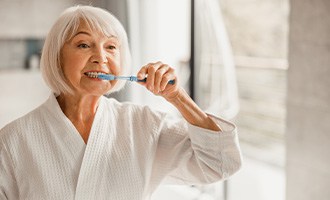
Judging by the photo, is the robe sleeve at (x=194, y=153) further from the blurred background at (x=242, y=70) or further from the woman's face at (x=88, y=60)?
the blurred background at (x=242, y=70)

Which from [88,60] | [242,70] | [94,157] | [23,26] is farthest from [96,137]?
[23,26]

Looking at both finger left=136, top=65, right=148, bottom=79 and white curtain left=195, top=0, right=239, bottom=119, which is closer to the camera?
finger left=136, top=65, right=148, bottom=79

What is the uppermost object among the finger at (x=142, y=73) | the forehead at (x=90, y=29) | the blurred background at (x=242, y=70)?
the forehead at (x=90, y=29)

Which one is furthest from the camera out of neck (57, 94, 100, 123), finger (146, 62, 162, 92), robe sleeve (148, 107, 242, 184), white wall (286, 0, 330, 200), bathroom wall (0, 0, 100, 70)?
bathroom wall (0, 0, 100, 70)

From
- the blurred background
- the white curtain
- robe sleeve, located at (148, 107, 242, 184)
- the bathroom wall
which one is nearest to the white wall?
the blurred background

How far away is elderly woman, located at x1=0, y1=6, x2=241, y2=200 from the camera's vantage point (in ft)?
3.70

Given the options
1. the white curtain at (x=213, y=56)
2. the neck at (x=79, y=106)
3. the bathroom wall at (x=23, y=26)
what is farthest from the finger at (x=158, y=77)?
the bathroom wall at (x=23, y=26)

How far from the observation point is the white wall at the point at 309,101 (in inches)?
63.7

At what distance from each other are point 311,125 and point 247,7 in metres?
2.58

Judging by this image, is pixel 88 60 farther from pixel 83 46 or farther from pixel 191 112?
pixel 191 112

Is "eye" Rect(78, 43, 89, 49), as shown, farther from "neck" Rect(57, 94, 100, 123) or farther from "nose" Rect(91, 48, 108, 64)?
"neck" Rect(57, 94, 100, 123)

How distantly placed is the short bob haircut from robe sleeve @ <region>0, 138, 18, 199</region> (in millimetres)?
220

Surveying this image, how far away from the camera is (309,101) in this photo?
1.70 meters

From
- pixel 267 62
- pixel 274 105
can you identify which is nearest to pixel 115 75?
pixel 267 62
